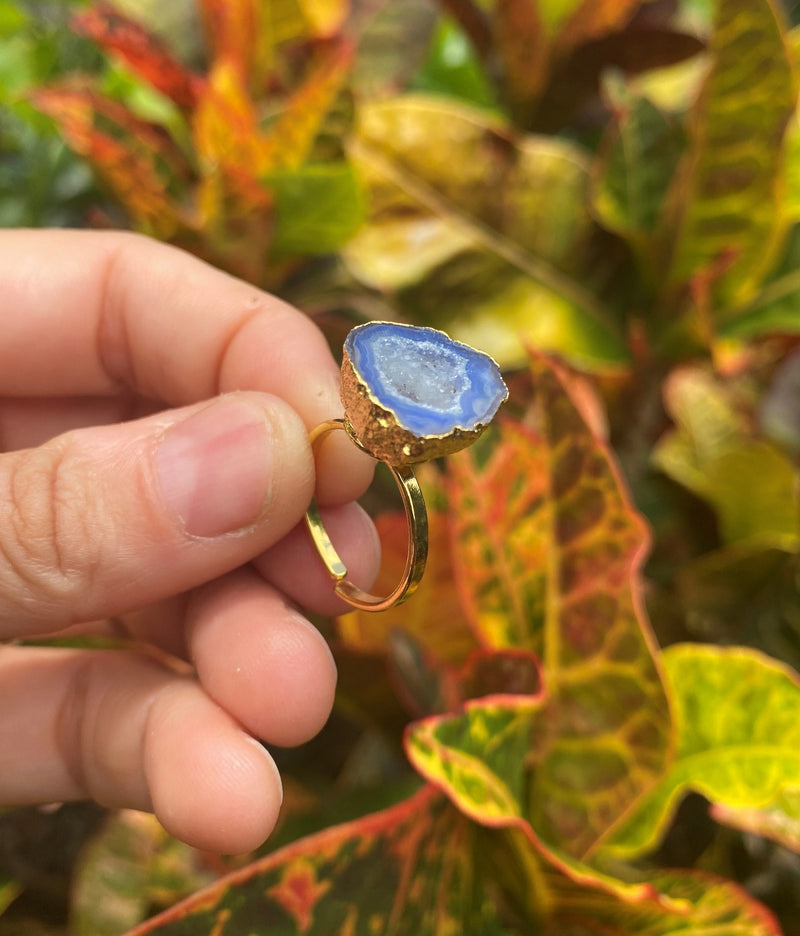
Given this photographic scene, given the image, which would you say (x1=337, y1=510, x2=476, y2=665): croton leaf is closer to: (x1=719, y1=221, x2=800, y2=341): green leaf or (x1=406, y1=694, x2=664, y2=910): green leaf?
(x1=406, y1=694, x2=664, y2=910): green leaf

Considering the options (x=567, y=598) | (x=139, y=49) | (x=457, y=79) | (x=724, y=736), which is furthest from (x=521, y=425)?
(x=457, y=79)

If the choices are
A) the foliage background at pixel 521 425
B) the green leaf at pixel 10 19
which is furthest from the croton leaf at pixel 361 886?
the green leaf at pixel 10 19

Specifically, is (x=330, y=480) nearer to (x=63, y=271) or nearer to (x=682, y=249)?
(x=63, y=271)

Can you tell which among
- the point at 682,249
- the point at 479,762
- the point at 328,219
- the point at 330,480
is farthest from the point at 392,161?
the point at 479,762

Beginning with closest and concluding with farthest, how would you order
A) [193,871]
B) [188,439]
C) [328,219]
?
1. [188,439]
2. [193,871]
3. [328,219]

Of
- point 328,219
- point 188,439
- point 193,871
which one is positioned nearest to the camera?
point 188,439

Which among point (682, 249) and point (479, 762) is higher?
point (682, 249)

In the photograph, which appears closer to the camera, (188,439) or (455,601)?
(188,439)

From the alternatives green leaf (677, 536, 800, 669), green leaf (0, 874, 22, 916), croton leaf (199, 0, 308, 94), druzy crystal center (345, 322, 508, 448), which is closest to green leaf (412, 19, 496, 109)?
croton leaf (199, 0, 308, 94)
